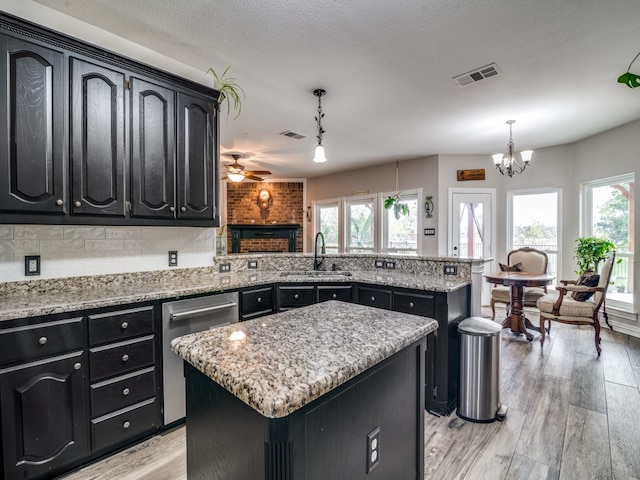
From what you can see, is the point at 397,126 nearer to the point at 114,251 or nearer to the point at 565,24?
the point at 565,24

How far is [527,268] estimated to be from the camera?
450cm

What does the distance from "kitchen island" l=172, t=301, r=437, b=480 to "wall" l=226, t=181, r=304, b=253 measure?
644cm

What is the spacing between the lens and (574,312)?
3.33 meters

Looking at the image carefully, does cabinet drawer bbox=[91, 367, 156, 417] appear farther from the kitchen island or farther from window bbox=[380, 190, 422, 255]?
window bbox=[380, 190, 422, 255]

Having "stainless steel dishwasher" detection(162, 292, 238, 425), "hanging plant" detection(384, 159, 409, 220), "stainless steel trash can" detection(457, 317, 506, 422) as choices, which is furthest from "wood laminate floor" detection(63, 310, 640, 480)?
"hanging plant" detection(384, 159, 409, 220)

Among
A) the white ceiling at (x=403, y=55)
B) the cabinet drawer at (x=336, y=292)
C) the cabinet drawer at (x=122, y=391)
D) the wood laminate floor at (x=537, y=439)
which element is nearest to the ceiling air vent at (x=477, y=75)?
the white ceiling at (x=403, y=55)

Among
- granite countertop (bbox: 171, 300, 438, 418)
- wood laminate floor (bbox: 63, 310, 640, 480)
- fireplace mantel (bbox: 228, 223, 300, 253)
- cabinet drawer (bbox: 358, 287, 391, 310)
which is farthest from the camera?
fireplace mantel (bbox: 228, 223, 300, 253)

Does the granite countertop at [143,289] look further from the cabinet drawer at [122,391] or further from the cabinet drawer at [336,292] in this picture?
the cabinet drawer at [122,391]

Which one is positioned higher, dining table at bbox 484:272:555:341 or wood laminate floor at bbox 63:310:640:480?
dining table at bbox 484:272:555:341

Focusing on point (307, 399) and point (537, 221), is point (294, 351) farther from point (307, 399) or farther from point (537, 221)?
point (537, 221)

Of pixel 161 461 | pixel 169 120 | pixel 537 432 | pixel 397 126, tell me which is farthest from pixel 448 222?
pixel 161 461

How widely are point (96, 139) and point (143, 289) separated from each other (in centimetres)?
100

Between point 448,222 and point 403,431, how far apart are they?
16.4 ft

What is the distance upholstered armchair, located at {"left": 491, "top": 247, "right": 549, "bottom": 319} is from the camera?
428 cm
